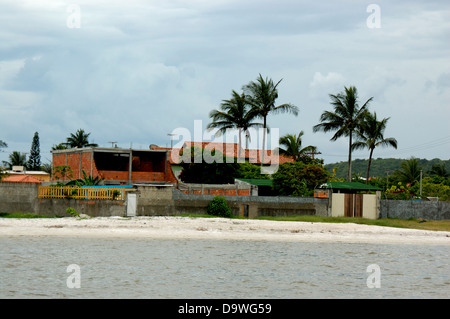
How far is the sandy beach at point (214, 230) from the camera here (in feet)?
99.8

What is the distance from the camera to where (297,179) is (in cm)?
4303

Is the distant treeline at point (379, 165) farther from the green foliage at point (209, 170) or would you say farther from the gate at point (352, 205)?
the gate at point (352, 205)

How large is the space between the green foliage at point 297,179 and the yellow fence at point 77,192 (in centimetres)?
1191

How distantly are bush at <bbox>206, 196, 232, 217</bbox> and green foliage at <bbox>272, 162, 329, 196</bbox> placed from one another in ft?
20.6

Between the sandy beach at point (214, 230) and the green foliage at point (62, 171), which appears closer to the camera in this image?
the sandy beach at point (214, 230)

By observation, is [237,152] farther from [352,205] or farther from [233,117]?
[352,205]

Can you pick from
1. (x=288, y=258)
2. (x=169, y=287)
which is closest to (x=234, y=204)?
(x=288, y=258)

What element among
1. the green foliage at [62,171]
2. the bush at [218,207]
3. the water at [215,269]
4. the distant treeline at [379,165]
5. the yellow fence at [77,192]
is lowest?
the water at [215,269]

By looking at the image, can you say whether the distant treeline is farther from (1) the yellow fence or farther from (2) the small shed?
(1) the yellow fence

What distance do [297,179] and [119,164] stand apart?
63.6ft

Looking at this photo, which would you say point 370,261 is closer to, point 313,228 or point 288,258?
point 288,258

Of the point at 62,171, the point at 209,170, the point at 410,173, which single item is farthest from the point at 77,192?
the point at 410,173

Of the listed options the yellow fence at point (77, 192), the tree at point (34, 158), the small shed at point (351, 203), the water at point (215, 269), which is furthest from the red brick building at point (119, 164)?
the tree at point (34, 158)
